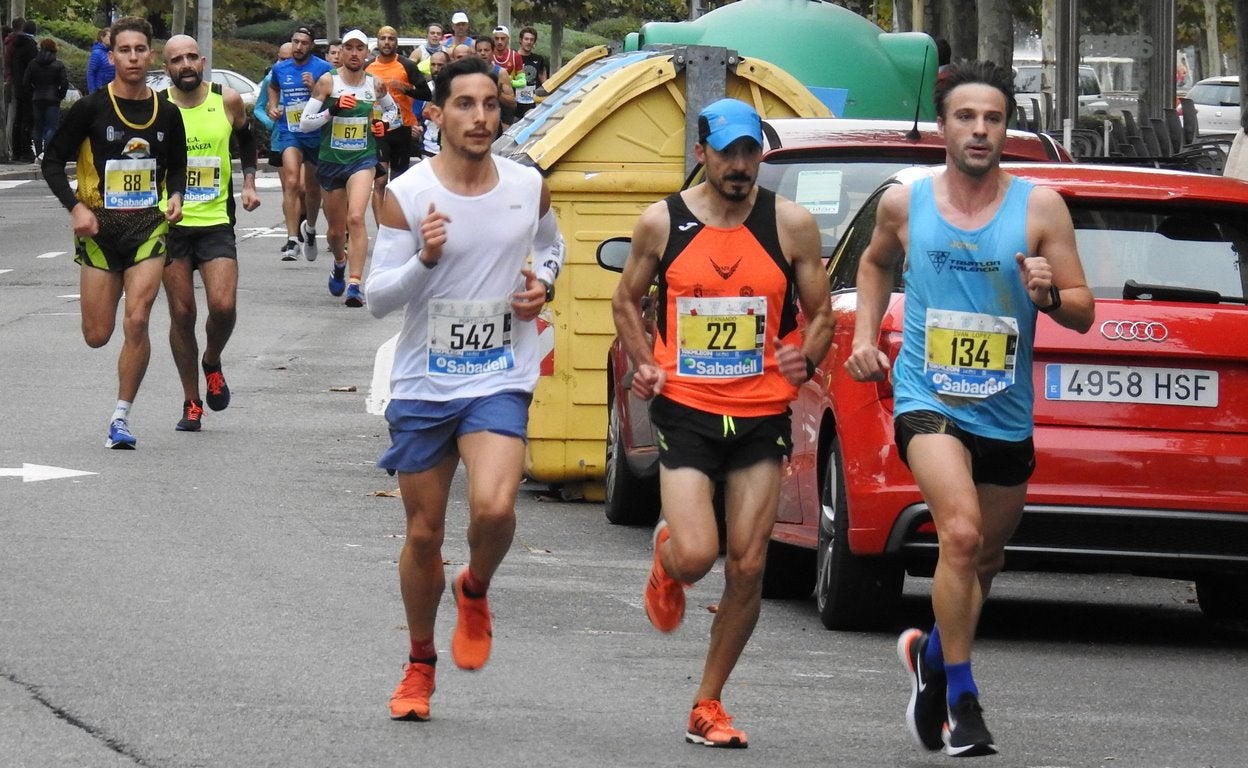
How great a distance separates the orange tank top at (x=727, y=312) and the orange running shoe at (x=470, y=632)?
774 millimetres

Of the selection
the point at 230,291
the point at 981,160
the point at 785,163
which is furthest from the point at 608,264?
the point at 230,291

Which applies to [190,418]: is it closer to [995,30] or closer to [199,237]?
[199,237]

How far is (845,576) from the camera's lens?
849 centimetres

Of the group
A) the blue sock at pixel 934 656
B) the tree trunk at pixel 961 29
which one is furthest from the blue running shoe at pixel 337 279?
the tree trunk at pixel 961 29

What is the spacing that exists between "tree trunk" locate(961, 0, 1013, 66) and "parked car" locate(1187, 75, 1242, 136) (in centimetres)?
2565

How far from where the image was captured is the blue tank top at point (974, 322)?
6.69 meters

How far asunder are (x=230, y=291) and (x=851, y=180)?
15.4 ft

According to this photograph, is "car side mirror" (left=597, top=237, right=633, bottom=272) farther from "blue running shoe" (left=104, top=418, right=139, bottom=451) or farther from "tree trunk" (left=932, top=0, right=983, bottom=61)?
"tree trunk" (left=932, top=0, right=983, bottom=61)

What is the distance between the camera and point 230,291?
1365cm

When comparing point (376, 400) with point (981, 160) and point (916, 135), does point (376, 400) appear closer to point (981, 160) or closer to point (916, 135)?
point (916, 135)

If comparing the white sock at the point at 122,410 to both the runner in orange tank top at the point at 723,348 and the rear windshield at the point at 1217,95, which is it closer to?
the runner in orange tank top at the point at 723,348

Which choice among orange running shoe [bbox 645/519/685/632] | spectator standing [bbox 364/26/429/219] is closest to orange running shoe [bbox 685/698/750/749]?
orange running shoe [bbox 645/519/685/632]

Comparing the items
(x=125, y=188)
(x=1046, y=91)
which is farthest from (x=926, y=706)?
(x=1046, y=91)

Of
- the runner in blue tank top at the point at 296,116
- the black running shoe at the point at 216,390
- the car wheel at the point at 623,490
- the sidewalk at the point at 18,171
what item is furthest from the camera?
the sidewalk at the point at 18,171
